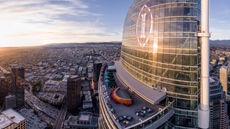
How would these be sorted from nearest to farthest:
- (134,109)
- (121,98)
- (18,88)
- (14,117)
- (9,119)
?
(134,109) → (121,98) → (9,119) → (14,117) → (18,88)

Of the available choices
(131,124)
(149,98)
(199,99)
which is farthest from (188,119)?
(131,124)

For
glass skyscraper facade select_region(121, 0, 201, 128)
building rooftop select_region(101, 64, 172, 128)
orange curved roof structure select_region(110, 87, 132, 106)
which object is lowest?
building rooftop select_region(101, 64, 172, 128)

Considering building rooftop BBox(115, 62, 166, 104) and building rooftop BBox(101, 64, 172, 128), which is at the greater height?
building rooftop BBox(115, 62, 166, 104)

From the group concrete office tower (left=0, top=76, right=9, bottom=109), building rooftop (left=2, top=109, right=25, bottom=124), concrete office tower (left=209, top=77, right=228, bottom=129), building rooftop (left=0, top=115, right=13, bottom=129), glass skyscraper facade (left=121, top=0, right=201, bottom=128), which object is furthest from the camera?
concrete office tower (left=0, top=76, right=9, bottom=109)

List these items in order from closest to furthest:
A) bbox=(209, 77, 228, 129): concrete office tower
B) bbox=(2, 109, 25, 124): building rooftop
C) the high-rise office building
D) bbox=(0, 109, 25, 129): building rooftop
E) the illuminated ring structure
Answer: the high-rise office building < the illuminated ring structure < bbox=(0, 109, 25, 129): building rooftop < bbox=(2, 109, 25, 124): building rooftop < bbox=(209, 77, 228, 129): concrete office tower

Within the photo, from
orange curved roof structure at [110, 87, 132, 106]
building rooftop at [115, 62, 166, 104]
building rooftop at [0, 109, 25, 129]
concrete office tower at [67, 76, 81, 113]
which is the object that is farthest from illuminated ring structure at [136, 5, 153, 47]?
concrete office tower at [67, 76, 81, 113]

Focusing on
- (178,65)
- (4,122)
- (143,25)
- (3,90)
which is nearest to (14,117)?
(4,122)

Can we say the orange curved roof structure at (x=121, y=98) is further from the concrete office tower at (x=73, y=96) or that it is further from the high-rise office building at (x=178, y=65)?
the concrete office tower at (x=73, y=96)

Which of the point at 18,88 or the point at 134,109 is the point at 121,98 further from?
the point at 18,88

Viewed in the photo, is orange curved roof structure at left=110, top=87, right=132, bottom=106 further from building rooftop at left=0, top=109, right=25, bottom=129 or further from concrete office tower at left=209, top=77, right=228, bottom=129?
building rooftop at left=0, top=109, right=25, bottom=129
